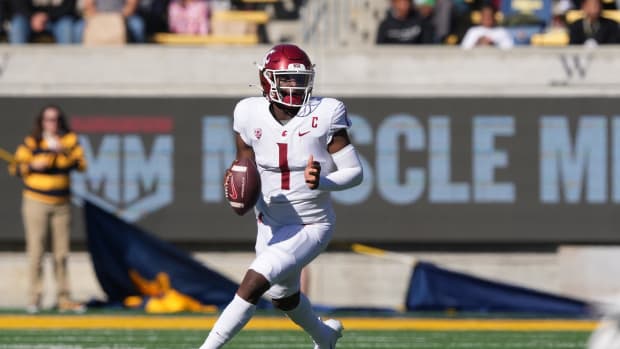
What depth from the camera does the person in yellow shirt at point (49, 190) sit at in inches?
439

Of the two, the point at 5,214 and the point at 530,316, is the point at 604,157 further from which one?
the point at 5,214

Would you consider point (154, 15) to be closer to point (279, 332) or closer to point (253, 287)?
point (279, 332)

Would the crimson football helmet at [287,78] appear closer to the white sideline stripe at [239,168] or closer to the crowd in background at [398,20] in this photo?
the white sideline stripe at [239,168]

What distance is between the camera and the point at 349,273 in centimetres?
1231

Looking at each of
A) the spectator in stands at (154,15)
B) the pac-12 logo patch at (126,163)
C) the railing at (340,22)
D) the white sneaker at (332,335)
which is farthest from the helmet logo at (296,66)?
the spectator in stands at (154,15)

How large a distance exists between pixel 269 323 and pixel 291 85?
4.25 metres

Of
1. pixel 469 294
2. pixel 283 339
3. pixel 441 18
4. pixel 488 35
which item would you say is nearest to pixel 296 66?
pixel 283 339

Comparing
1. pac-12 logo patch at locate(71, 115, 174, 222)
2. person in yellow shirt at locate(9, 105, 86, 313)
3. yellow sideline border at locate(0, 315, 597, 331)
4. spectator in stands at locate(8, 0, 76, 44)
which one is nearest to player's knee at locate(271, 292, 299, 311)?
yellow sideline border at locate(0, 315, 597, 331)

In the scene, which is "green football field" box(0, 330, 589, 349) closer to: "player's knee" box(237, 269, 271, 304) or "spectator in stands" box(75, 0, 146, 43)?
"player's knee" box(237, 269, 271, 304)

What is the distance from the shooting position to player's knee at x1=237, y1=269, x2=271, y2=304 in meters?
5.98

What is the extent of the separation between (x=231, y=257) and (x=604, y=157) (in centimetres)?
340

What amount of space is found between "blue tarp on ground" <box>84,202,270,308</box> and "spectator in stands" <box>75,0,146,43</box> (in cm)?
198

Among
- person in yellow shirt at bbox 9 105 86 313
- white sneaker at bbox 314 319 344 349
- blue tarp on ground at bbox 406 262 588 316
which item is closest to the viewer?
white sneaker at bbox 314 319 344 349

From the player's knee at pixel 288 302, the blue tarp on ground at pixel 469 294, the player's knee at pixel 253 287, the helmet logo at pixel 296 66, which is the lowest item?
the blue tarp on ground at pixel 469 294
